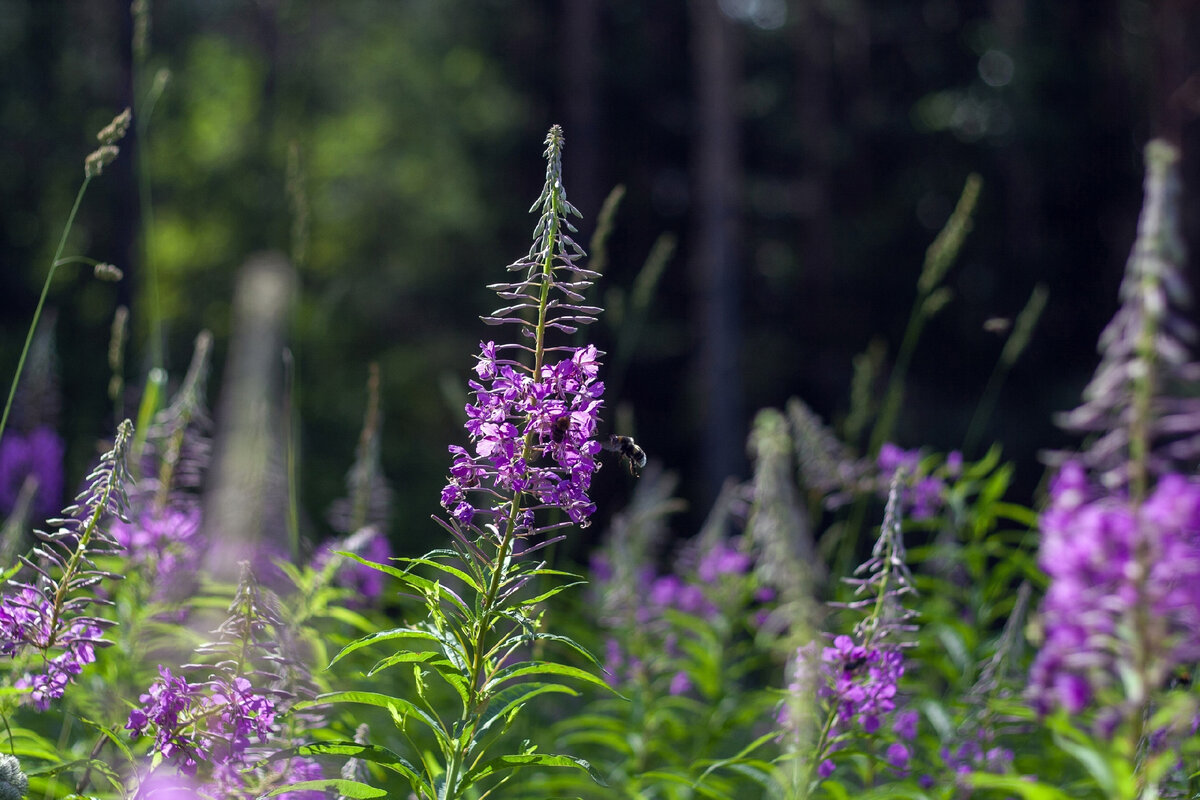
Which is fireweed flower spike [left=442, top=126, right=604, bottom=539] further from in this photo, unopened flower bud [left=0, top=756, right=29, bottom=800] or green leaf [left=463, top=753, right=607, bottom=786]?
unopened flower bud [left=0, top=756, right=29, bottom=800]

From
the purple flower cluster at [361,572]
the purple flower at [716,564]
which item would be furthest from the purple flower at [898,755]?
the purple flower cluster at [361,572]

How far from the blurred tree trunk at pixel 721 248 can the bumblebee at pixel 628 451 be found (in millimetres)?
13769

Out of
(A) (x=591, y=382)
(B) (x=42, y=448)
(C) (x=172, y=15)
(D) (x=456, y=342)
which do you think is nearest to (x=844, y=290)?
(D) (x=456, y=342)

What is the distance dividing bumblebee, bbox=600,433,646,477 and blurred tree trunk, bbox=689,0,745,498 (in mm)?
13769

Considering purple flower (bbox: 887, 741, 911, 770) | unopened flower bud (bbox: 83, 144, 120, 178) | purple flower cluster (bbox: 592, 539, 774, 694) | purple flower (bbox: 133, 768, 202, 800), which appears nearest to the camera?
purple flower (bbox: 133, 768, 202, 800)

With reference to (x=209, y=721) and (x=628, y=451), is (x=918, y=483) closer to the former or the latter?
(x=628, y=451)

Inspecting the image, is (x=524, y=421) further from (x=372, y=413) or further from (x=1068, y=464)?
(x=372, y=413)

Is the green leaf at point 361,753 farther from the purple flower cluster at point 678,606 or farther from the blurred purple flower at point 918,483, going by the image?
the blurred purple flower at point 918,483

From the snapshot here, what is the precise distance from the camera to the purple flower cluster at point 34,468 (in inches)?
225

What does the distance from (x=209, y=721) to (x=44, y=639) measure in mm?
436

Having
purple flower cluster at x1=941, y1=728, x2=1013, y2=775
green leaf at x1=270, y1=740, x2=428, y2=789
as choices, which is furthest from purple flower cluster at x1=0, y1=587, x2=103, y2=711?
purple flower cluster at x1=941, y1=728, x2=1013, y2=775

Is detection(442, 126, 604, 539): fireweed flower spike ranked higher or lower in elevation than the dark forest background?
lower

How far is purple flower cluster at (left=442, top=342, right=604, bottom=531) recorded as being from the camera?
2.22m

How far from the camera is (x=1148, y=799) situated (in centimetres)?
188
